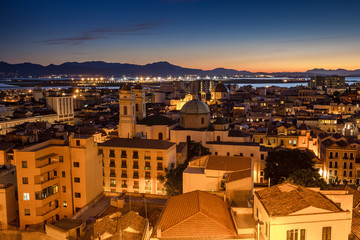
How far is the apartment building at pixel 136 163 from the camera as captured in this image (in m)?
33.9

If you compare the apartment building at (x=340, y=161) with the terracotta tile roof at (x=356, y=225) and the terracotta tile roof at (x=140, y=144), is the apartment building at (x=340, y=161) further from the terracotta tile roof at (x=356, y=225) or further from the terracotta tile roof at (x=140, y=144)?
the terracotta tile roof at (x=356, y=225)

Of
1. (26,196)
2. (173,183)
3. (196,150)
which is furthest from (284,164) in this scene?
(26,196)

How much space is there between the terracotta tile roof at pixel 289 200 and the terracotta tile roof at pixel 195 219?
2381 mm

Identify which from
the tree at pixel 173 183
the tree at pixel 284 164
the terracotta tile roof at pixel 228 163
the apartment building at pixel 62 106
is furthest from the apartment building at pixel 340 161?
the apartment building at pixel 62 106

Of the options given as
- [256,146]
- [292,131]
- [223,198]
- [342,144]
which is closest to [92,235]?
[223,198]

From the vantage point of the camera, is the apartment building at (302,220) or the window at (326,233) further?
the window at (326,233)

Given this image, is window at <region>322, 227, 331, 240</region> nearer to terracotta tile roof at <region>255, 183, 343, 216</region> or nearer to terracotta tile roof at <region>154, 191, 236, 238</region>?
terracotta tile roof at <region>255, 183, 343, 216</region>

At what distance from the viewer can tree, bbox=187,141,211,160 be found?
3900 centimetres

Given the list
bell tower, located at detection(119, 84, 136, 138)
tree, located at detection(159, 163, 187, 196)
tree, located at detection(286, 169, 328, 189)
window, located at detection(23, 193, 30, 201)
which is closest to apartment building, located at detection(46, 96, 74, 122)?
bell tower, located at detection(119, 84, 136, 138)

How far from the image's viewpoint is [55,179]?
83.1ft

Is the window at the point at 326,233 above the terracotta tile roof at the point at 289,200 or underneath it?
underneath

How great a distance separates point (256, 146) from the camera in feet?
132

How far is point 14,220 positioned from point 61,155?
5.87 meters

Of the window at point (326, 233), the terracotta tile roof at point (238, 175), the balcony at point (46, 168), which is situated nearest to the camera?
the window at point (326, 233)
